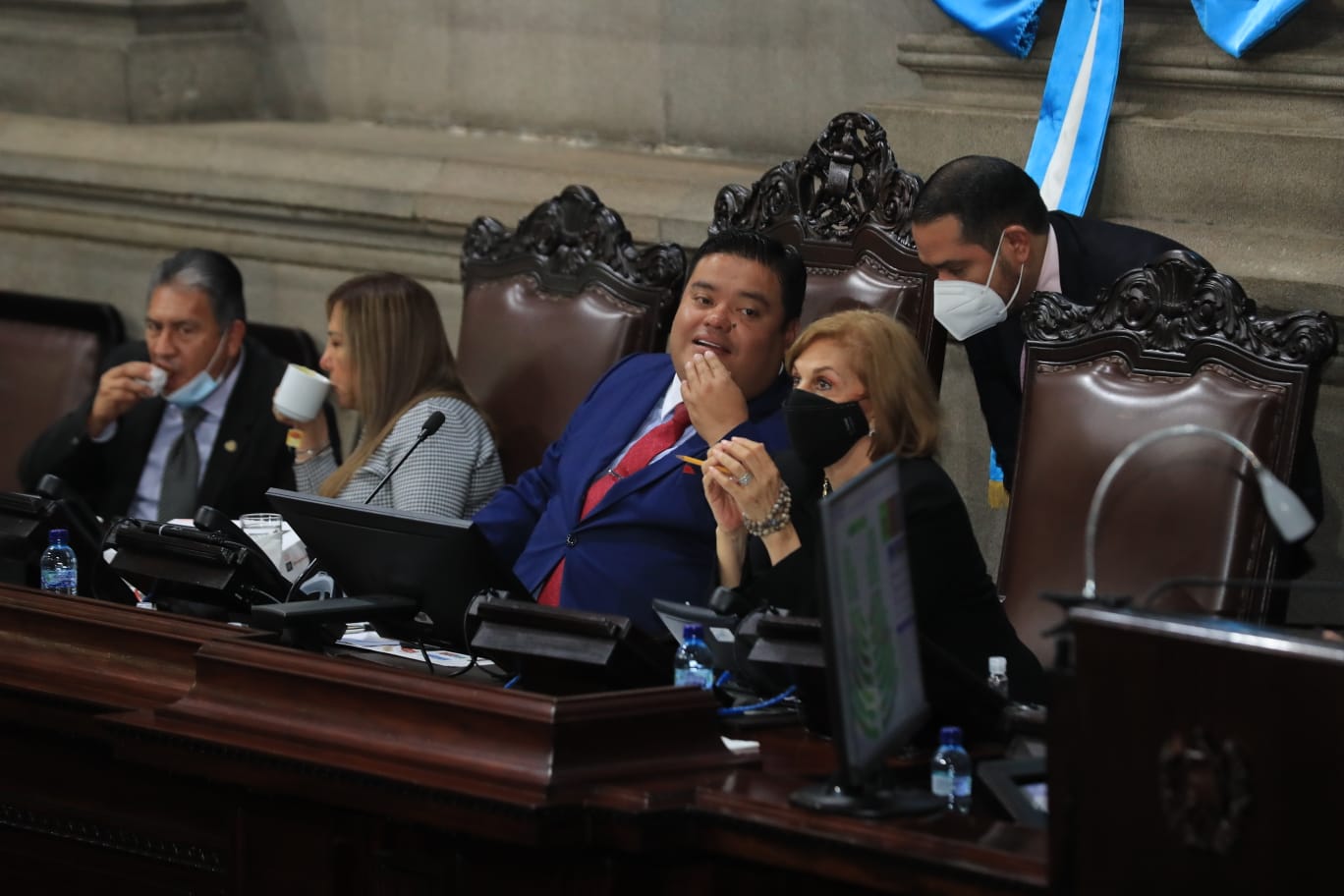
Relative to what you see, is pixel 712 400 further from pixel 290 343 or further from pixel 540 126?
pixel 540 126

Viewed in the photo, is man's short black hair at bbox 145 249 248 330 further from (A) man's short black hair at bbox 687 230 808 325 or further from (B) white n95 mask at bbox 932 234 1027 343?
(B) white n95 mask at bbox 932 234 1027 343

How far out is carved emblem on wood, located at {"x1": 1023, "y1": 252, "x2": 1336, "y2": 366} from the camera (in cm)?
332

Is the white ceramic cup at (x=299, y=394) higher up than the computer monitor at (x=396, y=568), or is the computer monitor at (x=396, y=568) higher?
the white ceramic cup at (x=299, y=394)

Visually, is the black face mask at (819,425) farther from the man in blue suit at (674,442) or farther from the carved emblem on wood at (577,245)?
the carved emblem on wood at (577,245)

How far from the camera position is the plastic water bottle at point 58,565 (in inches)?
127

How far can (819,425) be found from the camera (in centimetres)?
297

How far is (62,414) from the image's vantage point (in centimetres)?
507

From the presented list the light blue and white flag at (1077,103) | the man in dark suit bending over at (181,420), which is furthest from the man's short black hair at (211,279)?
the light blue and white flag at (1077,103)

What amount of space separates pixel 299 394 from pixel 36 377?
1.32 m

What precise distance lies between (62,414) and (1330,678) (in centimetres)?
390

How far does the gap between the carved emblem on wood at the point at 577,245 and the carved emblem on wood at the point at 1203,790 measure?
7.85 feet

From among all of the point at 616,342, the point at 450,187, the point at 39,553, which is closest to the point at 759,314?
the point at 616,342

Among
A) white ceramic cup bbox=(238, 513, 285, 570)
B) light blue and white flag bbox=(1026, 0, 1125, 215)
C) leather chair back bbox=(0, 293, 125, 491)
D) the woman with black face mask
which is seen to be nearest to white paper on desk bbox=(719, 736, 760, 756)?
the woman with black face mask

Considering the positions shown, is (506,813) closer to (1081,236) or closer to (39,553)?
(39,553)
